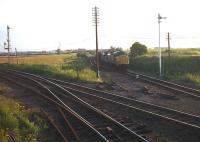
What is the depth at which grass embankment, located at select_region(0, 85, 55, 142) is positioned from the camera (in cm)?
1491

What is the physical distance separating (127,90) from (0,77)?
1246 cm

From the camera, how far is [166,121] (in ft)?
54.5

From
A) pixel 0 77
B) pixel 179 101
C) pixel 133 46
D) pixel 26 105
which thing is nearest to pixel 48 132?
pixel 26 105

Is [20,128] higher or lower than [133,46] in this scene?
lower

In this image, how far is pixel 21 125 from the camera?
1656 centimetres

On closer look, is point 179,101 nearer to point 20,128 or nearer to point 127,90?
point 127,90

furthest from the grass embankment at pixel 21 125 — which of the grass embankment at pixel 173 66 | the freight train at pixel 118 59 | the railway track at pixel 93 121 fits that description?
the freight train at pixel 118 59

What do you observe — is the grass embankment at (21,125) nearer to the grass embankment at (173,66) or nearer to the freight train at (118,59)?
the grass embankment at (173,66)

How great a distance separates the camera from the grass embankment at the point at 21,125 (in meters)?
14.9

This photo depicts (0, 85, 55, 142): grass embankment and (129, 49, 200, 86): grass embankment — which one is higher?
(129, 49, 200, 86): grass embankment

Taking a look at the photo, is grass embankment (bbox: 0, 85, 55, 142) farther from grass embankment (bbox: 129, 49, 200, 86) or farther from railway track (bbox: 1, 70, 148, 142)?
grass embankment (bbox: 129, 49, 200, 86)

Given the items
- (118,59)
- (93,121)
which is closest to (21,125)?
(93,121)

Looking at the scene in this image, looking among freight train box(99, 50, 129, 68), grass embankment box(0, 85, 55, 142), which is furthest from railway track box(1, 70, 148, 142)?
freight train box(99, 50, 129, 68)

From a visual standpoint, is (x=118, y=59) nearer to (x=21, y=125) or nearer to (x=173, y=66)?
(x=173, y=66)
